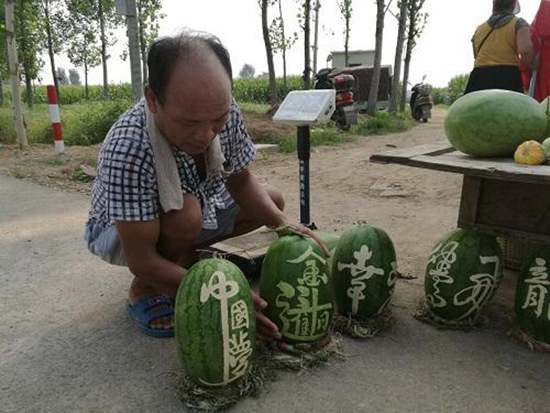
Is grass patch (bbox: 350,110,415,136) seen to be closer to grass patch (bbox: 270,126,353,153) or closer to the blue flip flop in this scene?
grass patch (bbox: 270,126,353,153)

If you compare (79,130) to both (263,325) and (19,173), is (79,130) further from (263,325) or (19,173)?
(263,325)

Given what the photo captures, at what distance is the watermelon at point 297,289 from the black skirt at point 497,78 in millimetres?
2962

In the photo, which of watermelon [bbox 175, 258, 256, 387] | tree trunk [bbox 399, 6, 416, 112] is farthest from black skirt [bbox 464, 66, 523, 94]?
tree trunk [bbox 399, 6, 416, 112]

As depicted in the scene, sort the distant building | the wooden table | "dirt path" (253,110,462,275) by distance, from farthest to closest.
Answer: the distant building → "dirt path" (253,110,462,275) → the wooden table

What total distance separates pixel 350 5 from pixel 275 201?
17811mm

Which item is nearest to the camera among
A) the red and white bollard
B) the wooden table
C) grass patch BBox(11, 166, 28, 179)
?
the wooden table

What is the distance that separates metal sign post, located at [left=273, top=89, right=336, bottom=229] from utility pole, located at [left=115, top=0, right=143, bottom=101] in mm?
3228

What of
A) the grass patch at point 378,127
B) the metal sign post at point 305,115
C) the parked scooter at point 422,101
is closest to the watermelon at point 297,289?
the metal sign post at point 305,115

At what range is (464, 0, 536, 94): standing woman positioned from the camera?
387cm

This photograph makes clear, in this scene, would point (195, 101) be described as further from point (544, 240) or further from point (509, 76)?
point (509, 76)

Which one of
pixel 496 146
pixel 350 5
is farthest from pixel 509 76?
pixel 350 5

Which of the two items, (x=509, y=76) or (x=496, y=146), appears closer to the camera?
(x=496, y=146)

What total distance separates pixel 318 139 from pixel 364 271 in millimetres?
6622

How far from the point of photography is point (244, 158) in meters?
2.33
